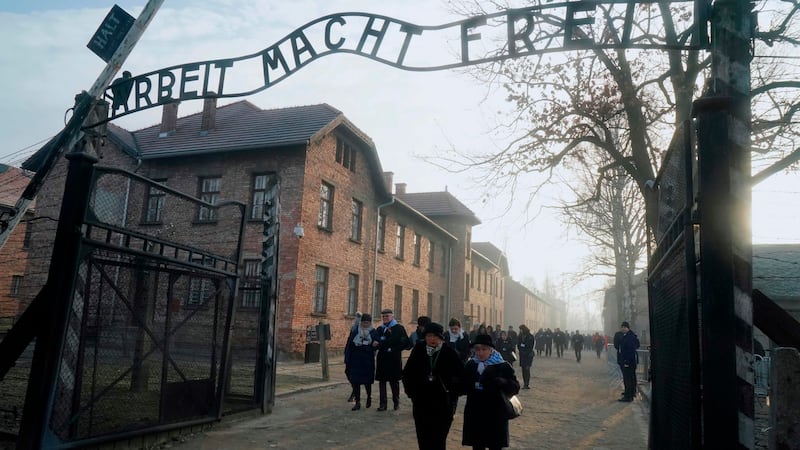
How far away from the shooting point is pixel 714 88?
3500mm

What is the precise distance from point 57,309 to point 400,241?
83.3 ft

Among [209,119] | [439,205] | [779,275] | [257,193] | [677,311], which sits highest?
[439,205]

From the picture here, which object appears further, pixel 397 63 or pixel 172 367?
pixel 172 367

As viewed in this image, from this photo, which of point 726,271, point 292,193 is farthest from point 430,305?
point 726,271

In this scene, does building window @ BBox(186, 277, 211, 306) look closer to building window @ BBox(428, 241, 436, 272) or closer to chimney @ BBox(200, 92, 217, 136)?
chimney @ BBox(200, 92, 217, 136)

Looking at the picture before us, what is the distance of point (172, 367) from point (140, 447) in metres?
0.97

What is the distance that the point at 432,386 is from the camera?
19.2 ft

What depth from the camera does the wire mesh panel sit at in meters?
5.58

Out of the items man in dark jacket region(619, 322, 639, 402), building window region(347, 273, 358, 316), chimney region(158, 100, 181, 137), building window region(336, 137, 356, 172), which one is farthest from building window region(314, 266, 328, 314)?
man in dark jacket region(619, 322, 639, 402)

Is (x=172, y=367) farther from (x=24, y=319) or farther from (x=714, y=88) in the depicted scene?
(x=714, y=88)

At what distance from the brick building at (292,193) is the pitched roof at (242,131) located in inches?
2.4

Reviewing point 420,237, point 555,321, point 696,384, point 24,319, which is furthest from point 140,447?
point 555,321

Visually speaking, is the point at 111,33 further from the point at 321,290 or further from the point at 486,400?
the point at 321,290

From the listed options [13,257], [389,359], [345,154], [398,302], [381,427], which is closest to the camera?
[381,427]
